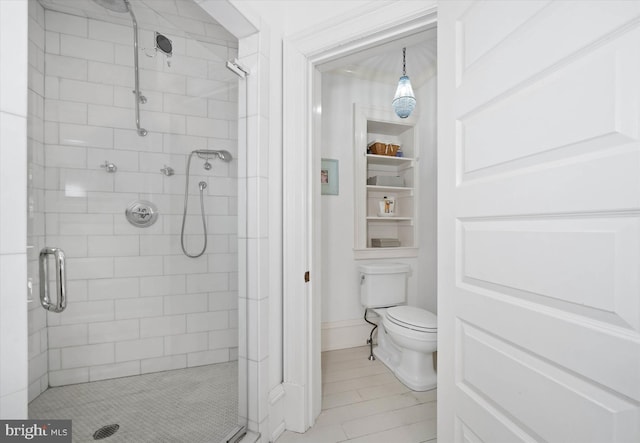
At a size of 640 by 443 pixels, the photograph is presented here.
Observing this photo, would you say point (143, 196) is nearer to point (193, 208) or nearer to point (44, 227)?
point (193, 208)

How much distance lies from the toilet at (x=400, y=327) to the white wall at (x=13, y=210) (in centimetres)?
179

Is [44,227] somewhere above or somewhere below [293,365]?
above

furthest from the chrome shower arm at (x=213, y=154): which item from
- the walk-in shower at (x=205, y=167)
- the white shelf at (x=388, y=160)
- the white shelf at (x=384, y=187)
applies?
the white shelf at (x=388, y=160)

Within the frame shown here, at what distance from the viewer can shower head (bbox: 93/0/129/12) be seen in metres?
1.31

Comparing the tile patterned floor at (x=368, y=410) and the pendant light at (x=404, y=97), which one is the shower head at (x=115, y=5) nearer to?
the pendant light at (x=404, y=97)

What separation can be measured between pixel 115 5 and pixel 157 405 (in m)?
1.98

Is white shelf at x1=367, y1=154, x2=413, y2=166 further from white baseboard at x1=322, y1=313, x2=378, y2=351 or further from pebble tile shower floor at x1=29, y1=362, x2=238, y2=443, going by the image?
pebble tile shower floor at x1=29, y1=362, x2=238, y2=443

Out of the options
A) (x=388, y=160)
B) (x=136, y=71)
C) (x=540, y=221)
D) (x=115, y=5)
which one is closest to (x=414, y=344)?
(x=540, y=221)

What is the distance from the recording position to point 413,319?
1858mm

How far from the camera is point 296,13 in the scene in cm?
140

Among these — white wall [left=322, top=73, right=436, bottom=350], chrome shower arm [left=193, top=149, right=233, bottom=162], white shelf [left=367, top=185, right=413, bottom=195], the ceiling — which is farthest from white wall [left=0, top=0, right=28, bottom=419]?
white shelf [left=367, top=185, right=413, bottom=195]

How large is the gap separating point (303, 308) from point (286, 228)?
0.43 meters

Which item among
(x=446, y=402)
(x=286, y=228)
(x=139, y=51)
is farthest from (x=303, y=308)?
(x=139, y=51)

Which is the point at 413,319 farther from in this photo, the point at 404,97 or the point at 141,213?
the point at 141,213
